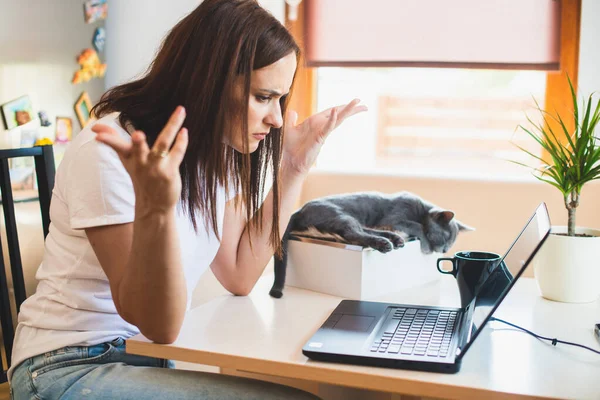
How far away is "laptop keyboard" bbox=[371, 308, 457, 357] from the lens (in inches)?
36.1

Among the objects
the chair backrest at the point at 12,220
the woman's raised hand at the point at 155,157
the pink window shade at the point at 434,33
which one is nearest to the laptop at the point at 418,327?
the woman's raised hand at the point at 155,157

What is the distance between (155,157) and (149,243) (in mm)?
150

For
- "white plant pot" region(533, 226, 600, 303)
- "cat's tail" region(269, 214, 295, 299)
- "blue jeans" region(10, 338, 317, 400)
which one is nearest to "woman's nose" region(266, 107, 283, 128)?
"cat's tail" region(269, 214, 295, 299)

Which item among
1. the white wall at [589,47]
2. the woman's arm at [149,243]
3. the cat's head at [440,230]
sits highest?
the white wall at [589,47]

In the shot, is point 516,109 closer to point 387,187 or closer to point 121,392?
point 387,187

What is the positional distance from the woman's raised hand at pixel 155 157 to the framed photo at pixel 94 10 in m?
1.23

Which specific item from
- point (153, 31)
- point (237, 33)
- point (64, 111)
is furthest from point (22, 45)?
point (237, 33)

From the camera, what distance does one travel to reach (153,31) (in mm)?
2109

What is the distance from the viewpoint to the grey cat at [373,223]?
1.35 meters

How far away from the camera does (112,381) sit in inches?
38.4

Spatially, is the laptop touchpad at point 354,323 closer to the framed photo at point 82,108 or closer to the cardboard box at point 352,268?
the cardboard box at point 352,268

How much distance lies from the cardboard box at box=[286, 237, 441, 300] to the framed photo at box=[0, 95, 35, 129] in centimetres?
82

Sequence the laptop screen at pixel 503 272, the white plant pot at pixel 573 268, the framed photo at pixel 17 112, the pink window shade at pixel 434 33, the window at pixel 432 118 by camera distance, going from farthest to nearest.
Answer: the window at pixel 432 118, the pink window shade at pixel 434 33, the framed photo at pixel 17 112, the white plant pot at pixel 573 268, the laptop screen at pixel 503 272

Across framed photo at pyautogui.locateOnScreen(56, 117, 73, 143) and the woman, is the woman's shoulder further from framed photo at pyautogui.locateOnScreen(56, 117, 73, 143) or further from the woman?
framed photo at pyautogui.locateOnScreen(56, 117, 73, 143)
